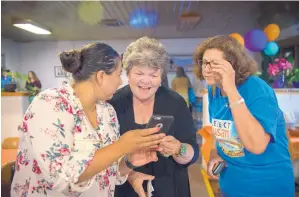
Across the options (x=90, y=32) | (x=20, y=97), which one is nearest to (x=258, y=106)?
(x=20, y=97)

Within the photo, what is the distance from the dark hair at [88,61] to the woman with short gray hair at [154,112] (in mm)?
Answer: 264

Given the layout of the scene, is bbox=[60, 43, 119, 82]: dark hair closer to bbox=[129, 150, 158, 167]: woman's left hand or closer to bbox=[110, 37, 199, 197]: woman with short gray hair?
bbox=[110, 37, 199, 197]: woman with short gray hair

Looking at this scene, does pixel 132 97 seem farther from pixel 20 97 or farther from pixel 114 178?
pixel 20 97

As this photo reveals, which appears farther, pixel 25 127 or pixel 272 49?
pixel 272 49

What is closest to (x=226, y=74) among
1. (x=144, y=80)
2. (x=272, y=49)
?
(x=144, y=80)

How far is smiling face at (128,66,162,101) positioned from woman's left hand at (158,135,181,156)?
0.25 m

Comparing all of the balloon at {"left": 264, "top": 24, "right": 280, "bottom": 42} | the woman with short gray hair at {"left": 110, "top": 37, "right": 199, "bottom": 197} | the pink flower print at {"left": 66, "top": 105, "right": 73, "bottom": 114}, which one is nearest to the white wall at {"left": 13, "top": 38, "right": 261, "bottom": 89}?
the balloon at {"left": 264, "top": 24, "right": 280, "bottom": 42}

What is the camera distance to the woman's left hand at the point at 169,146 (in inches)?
47.0

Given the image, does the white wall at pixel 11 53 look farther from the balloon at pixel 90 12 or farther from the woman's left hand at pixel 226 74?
the woman's left hand at pixel 226 74

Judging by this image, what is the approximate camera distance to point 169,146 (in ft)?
3.99

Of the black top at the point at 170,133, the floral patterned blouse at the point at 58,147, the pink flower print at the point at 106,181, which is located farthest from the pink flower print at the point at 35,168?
the black top at the point at 170,133

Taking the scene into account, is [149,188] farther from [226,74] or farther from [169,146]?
[226,74]

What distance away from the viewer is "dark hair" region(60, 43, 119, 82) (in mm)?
1041

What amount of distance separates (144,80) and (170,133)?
0.29 m
